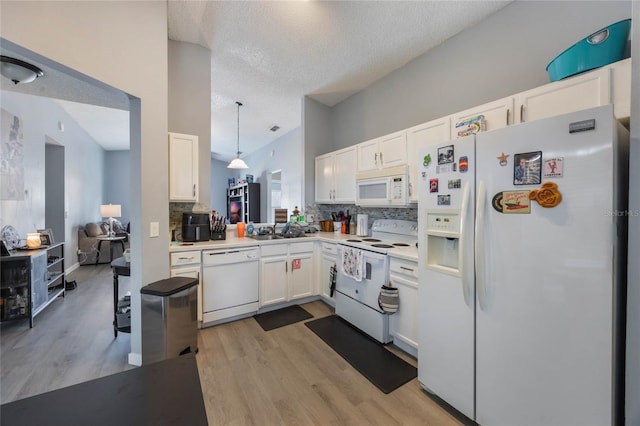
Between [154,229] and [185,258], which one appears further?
[185,258]

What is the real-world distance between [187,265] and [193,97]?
192 cm

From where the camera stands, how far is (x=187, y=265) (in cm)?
244

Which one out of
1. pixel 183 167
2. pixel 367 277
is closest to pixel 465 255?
pixel 367 277

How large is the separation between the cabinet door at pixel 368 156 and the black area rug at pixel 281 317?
6.37ft

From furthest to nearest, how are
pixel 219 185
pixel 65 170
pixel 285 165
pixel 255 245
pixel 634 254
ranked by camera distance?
pixel 219 185, pixel 285 165, pixel 65 170, pixel 255 245, pixel 634 254

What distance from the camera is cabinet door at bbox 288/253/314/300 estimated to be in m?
3.15

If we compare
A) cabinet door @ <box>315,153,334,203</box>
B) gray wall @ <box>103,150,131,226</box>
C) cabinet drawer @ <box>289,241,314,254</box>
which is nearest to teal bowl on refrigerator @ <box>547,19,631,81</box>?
cabinet door @ <box>315,153,334,203</box>

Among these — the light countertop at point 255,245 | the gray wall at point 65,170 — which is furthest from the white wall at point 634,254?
the gray wall at point 65,170

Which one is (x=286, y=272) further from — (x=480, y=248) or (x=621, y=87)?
(x=621, y=87)

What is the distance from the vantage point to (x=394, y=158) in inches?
109

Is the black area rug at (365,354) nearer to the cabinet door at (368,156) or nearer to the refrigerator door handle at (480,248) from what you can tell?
the refrigerator door handle at (480,248)

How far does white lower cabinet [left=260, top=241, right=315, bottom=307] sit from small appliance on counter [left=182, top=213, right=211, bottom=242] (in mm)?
653

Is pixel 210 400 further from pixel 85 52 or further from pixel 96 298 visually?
pixel 96 298

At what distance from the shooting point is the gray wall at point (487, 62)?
182cm
